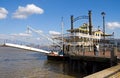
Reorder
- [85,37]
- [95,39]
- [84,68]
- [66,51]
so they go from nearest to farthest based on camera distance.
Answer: [84,68]
[66,51]
[85,37]
[95,39]

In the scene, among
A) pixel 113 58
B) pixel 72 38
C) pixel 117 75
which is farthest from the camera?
pixel 72 38

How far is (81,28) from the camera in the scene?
5441cm

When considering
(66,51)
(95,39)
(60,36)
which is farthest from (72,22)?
(66,51)

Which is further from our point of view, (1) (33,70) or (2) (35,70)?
(2) (35,70)

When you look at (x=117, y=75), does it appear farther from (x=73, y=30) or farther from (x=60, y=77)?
(x=73, y=30)

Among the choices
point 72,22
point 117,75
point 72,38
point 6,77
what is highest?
point 72,22

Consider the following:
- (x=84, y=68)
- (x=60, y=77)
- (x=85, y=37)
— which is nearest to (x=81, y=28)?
(x=85, y=37)

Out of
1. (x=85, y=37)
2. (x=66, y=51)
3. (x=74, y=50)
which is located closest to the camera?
(x=74, y=50)

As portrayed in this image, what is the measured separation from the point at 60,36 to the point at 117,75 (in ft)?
94.5

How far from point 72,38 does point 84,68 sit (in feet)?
49.0

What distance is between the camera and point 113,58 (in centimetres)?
2003

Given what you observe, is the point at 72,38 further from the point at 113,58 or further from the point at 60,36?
the point at 113,58

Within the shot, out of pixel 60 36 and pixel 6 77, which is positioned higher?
pixel 60 36

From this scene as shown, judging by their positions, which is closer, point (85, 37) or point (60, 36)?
point (60, 36)
